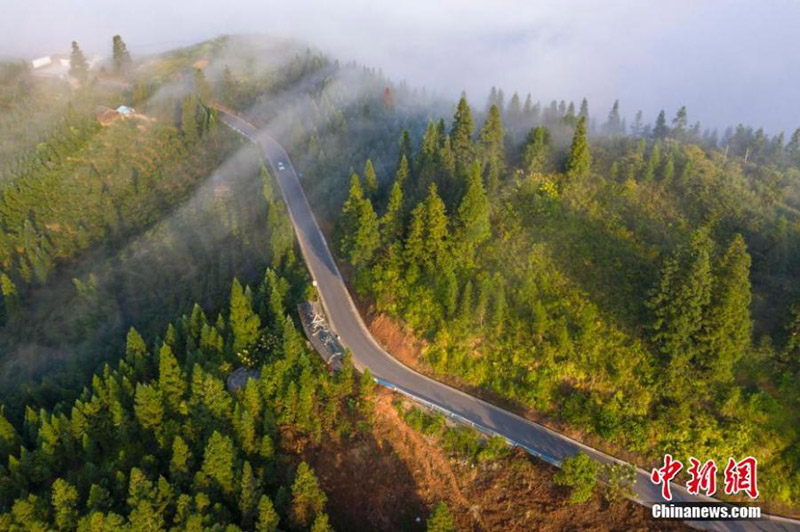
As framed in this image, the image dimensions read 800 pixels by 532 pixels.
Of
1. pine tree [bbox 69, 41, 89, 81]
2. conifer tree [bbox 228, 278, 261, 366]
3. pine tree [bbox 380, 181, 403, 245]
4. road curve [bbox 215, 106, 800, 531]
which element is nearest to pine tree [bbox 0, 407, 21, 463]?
conifer tree [bbox 228, 278, 261, 366]

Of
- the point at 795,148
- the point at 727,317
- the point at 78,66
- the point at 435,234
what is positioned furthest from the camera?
the point at 78,66

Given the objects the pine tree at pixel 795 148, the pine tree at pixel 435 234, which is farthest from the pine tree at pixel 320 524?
the pine tree at pixel 795 148

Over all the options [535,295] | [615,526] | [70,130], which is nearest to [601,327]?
[535,295]

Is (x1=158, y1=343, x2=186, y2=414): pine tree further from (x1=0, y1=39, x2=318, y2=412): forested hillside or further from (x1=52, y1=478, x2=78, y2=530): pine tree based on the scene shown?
(x1=0, y1=39, x2=318, y2=412): forested hillside

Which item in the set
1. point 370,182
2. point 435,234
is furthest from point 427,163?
point 435,234

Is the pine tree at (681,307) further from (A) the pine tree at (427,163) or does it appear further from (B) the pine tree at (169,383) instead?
(B) the pine tree at (169,383)

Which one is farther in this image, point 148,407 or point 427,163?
point 427,163
